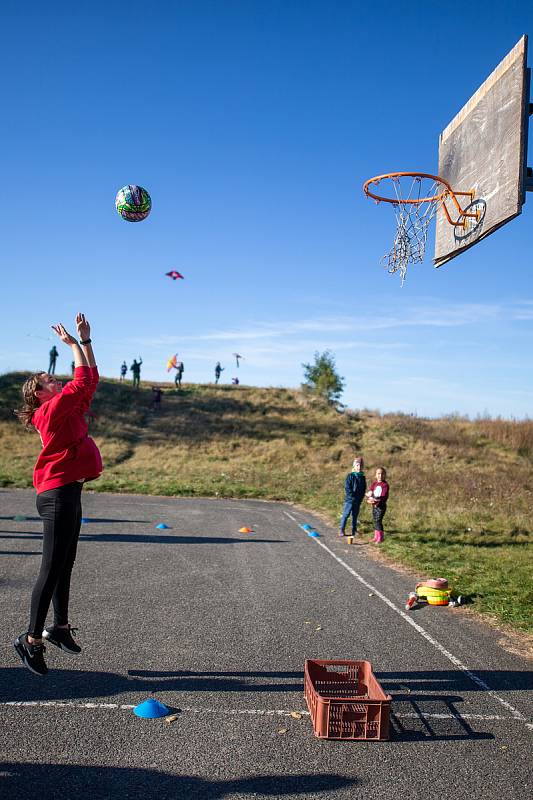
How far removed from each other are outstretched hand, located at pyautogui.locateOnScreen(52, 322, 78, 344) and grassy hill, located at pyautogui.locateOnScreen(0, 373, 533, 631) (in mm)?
5846

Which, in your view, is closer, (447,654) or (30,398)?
(30,398)

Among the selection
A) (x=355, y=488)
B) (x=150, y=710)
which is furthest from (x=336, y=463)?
(x=150, y=710)

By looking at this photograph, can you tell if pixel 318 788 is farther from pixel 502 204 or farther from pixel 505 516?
pixel 505 516

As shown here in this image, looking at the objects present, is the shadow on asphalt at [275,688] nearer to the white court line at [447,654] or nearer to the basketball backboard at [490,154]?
the white court line at [447,654]

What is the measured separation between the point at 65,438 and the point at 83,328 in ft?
2.90

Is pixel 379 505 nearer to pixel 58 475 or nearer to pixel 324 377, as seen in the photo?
pixel 58 475

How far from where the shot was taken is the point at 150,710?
445 centimetres

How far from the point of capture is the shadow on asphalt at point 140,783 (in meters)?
3.47

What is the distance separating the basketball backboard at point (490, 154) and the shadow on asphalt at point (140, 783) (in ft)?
20.2

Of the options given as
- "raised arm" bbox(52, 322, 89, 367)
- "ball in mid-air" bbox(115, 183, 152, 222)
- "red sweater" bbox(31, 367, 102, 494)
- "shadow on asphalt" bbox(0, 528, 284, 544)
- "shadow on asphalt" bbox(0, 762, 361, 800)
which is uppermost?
"ball in mid-air" bbox(115, 183, 152, 222)

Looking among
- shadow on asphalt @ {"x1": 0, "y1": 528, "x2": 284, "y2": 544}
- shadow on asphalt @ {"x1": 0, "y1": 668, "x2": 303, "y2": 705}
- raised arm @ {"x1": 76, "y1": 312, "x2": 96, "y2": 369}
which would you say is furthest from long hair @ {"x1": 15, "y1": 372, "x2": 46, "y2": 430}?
shadow on asphalt @ {"x1": 0, "y1": 528, "x2": 284, "y2": 544}

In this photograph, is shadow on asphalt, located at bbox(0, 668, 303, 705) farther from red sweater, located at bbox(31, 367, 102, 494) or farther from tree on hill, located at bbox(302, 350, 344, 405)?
tree on hill, located at bbox(302, 350, 344, 405)

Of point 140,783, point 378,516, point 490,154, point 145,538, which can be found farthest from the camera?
point 378,516

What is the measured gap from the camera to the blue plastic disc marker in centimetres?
443
